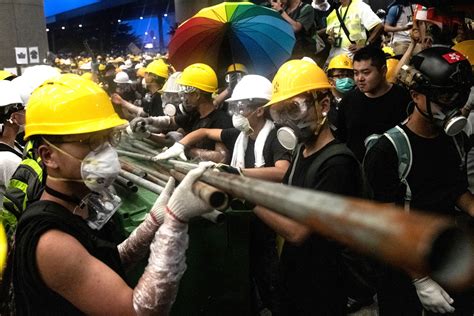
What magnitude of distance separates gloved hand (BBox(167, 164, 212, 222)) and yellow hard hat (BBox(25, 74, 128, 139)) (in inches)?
21.8

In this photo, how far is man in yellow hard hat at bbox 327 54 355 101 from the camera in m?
5.92

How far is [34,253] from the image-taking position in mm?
1895

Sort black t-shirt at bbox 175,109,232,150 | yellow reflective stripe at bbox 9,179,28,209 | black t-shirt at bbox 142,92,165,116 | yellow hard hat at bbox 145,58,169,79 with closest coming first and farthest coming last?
yellow reflective stripe at bbox 9,179,28,209 → black t-shirt at bbox 175,109,232,150 → black t-shirt at bbox 142,92,165,116 → yellow hard hat at bbox 145,58,169,79

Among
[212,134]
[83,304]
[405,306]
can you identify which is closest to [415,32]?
[212,134]

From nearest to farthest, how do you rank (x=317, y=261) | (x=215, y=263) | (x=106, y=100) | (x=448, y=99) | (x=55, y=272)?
(x=55, y=272) < (x=106, y=100) < (x=317, y=261) < (x=448, y=99) < (x=215, y=263)

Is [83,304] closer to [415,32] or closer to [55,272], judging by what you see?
[55,272]

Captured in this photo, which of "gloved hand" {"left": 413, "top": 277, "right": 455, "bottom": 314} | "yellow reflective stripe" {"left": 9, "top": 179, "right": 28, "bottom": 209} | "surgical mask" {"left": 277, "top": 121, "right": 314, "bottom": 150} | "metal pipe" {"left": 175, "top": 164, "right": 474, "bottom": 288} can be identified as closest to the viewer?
"metal pipe" {"left": 175, "top": 164, "right": 474, "bottom": 288}

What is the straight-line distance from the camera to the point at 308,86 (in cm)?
293

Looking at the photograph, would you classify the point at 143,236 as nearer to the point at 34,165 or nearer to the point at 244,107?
the point at 34,165

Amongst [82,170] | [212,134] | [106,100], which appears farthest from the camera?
[212,134]

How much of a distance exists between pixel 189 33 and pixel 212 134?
1410 mm

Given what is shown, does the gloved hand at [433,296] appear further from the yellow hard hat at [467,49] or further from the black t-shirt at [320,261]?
the yellow hard hat at [467,49]

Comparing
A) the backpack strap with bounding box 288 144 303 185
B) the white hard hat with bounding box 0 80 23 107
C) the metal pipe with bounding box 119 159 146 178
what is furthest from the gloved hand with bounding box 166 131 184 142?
the backpack strap with bounding box 288 144 303 185

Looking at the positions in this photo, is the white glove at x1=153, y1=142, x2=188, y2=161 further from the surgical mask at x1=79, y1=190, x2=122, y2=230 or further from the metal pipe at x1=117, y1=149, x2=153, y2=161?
the surgical mask at x1=79, y1=190, x2=122, y2=230
